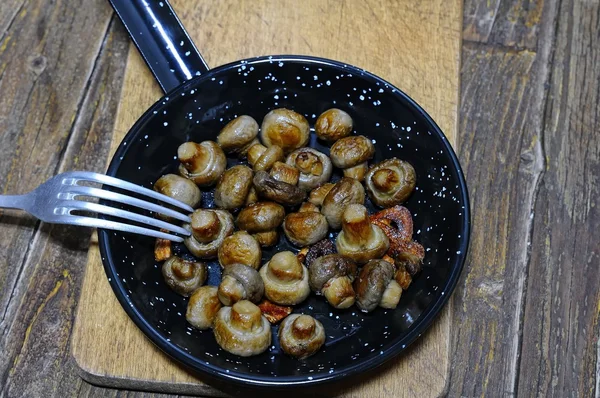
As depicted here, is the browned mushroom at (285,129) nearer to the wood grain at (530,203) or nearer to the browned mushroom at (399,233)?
the browned mushroom at (399,233)

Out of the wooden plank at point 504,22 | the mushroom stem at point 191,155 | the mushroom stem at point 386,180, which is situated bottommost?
the mushroom stem at point 191,155

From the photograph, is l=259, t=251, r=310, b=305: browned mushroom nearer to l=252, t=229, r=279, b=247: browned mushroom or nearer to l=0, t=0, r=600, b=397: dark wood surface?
l=252, t=229, r=279, b=247: browned mushroom

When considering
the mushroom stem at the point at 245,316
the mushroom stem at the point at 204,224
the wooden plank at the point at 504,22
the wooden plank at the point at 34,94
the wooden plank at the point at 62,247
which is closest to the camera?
the mushroom stem at the point at 245,316

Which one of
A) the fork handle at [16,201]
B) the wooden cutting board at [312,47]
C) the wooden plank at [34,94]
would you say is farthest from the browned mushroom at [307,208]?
the wooden plank at [34,94]

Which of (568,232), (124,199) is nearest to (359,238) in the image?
(124,199)

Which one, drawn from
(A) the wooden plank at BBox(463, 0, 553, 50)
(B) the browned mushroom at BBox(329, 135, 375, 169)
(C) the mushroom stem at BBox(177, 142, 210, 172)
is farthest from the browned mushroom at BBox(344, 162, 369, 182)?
(A) the wooden plank at BBox(463, 0, 553, 50)

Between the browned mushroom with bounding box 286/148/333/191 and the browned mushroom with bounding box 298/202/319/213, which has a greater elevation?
the browned mushroom with bounding box 286/148/333/191

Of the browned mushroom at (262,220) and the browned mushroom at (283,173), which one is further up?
the browned mushroom at (283,173)

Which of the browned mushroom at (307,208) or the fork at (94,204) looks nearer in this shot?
the fork at (94,204)
